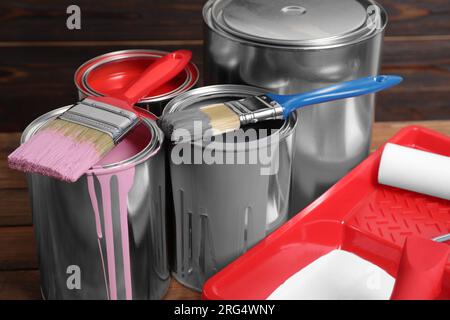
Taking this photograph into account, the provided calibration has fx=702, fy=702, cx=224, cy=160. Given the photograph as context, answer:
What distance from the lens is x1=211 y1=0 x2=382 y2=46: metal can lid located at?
0.77 metres

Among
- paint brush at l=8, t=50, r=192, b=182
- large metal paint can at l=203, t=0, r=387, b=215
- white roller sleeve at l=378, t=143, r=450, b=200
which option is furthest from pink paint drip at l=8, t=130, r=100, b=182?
white roller sleeve at l=378, t=143, r=450, b=200

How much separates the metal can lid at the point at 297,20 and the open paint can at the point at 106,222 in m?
0.17

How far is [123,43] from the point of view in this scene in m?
1.25

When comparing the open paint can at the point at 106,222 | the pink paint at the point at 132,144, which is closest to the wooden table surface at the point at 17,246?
the open paint can at the point at 106,222

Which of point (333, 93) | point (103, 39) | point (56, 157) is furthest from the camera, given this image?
point (103, 39)

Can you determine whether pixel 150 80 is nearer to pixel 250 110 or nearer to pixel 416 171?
pixel 250 110

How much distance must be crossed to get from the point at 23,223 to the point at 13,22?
50 cm

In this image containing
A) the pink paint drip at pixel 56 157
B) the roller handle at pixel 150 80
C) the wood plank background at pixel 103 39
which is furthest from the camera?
the wood plank background at pixel 103 39

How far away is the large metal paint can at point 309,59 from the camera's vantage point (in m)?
0.76

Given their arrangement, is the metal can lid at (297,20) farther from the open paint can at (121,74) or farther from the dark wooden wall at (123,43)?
the dark wooden wall at (123,43)

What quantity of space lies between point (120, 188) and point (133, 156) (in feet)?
0.10

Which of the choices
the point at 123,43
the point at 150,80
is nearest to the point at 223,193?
the point at 150,80

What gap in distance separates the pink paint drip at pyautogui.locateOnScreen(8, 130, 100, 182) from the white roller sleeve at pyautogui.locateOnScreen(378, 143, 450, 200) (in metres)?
0.38
